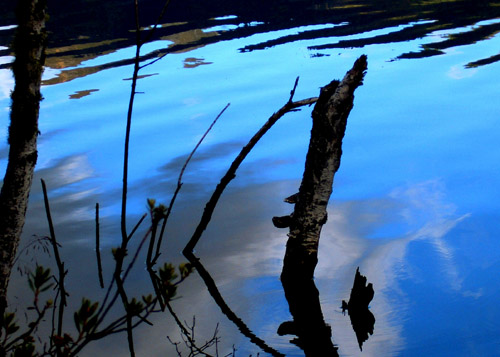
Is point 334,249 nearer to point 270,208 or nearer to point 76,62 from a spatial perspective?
point 270,208

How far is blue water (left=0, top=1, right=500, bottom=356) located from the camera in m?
3.77

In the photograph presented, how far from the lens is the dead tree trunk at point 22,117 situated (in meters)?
2.73

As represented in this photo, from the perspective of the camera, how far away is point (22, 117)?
9.02 ft

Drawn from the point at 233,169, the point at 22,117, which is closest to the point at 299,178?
the point at 233,169

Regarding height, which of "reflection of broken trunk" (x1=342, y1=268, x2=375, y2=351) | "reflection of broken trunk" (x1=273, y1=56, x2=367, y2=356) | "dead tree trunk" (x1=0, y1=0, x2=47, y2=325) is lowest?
"reflection of broken trunk" (x1=342, y1=268, x2=375, y2=351)

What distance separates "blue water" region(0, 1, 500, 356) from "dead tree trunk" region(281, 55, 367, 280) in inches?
14.9

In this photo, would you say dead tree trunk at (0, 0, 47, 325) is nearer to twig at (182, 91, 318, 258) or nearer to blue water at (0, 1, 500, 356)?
blue water at (0, 1, 500, 356)

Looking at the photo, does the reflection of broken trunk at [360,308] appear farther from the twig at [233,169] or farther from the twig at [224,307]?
the twig at [233,169]

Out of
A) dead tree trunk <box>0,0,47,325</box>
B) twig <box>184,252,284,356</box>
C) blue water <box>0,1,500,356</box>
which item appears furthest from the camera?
blue water <box>0,1,500,356</box>

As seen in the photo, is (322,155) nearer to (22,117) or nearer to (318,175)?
(318,175)

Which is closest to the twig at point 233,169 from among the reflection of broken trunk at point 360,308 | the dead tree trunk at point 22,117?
the reflection of broken trunk at point 360,308

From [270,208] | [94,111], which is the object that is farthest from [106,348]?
[94,111]

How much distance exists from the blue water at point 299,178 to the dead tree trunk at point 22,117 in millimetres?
992

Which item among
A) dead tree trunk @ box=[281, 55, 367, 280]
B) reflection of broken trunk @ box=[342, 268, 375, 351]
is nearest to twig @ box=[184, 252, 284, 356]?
reflection of broken trunk @ box=[342, 268, 375, 351]
